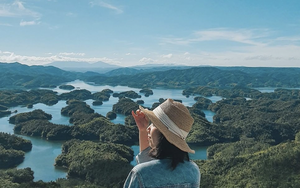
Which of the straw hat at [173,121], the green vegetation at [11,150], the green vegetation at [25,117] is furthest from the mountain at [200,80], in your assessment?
the straw hat at [173,121]

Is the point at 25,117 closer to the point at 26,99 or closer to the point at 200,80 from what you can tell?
the point at 26,99

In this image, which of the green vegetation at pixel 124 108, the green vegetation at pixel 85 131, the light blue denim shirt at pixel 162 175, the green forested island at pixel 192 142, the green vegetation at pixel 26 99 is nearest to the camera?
the light blue denim shirt at pixel 162 175

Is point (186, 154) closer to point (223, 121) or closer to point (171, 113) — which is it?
point (171, 113)

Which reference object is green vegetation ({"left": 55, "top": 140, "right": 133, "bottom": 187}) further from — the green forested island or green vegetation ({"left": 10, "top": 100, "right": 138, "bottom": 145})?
green vegetation ({"left": 10, "top": 100, "right": 138, "bottom": 145})

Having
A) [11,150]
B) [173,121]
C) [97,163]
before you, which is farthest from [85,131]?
[173,121]

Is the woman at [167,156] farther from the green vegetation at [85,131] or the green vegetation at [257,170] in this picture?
the green vegetation at [85,131]

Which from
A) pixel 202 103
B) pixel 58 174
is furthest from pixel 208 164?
pixel 202 103

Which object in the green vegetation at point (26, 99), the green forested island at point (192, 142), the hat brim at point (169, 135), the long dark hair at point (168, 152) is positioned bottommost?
the green vegetation at point (26, 99)
